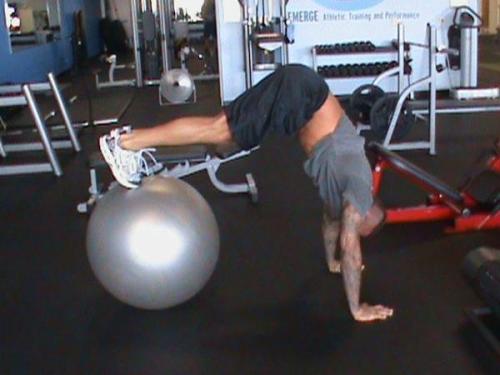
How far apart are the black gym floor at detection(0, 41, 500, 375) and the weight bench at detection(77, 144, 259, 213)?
3.2 inches

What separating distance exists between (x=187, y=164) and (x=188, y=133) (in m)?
1.66

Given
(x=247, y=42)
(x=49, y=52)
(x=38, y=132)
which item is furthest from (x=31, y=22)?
(x=38, y=132)

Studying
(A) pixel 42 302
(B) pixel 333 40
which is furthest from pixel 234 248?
(B) pixel 333 40

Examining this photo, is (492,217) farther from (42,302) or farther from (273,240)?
(42,302)

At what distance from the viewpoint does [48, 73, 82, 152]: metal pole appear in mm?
5039

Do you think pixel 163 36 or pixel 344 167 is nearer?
pixel 344 167

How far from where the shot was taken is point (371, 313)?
2340mm

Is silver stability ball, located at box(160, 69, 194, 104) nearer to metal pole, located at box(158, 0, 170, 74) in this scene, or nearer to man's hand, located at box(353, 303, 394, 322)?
metal pole, located at box(158, 0, 170, 74)

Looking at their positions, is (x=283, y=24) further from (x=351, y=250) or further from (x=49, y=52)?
(x=351, y=250)

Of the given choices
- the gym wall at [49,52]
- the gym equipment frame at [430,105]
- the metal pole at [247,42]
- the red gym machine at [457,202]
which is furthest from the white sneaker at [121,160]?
the gym wall at [49,52]

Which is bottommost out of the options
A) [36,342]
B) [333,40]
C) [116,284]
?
[36,342]

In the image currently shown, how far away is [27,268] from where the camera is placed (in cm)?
298

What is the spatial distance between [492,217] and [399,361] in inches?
47.9

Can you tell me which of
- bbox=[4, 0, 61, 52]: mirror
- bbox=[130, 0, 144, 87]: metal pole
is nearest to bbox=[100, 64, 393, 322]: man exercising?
bbox=[4, 0, 61, 52]: mirror
